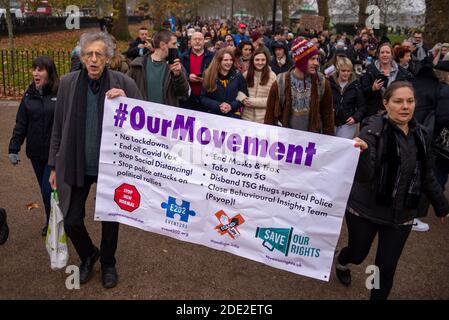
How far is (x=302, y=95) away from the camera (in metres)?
4.59

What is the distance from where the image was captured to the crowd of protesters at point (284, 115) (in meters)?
3.32

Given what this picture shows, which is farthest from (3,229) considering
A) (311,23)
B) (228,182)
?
(311,23)

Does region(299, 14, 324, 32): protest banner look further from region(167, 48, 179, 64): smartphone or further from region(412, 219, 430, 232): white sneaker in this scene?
region(167, 48, 179, 64): smartphone

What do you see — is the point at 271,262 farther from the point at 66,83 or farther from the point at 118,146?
the point at 66,83

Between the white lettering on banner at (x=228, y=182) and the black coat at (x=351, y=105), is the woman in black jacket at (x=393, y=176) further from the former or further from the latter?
the black coat at (x=351, y=105)

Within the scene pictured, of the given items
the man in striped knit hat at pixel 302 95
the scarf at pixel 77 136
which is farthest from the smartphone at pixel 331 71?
the scarf at pixel 77 136

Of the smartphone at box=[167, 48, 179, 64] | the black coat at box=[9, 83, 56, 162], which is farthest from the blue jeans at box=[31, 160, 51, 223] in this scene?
the smartphone at box=[167, 48, 179, 64]

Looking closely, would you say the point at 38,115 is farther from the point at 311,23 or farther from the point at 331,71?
the point at 311,23

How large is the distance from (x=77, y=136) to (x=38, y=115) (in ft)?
3.73

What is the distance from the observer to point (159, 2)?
2480 centimetres

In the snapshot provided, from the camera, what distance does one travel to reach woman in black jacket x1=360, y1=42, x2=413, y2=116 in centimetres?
597
